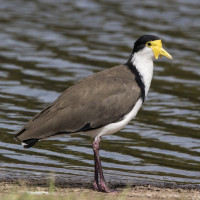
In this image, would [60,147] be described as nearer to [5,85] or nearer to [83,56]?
[5,85]

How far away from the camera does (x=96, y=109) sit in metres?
8.02

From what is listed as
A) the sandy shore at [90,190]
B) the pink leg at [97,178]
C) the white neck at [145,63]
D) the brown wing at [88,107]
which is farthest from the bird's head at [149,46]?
the sandy shore at [90,190]

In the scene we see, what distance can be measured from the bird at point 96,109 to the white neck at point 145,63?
0.04 feet

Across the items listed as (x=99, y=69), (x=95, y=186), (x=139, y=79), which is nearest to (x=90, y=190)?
(x=95, y=186)

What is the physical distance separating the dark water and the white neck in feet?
4.34

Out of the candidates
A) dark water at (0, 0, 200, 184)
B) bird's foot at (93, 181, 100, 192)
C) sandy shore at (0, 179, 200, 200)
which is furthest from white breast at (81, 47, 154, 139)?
dark water at (0, 0, 200, 184)

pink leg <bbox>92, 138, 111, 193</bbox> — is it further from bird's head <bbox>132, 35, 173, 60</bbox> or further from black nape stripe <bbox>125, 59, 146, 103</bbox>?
bird's head <bbox>132, 35, 173, 60</bbox>

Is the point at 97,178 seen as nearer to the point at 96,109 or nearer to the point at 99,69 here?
the point at 96,109

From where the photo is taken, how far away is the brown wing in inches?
312

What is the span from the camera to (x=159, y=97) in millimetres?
12828

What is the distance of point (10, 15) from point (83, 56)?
15.2ft

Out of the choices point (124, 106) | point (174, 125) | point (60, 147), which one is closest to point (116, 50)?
point (174, 125)

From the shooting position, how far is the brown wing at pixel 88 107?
7922 millimetres

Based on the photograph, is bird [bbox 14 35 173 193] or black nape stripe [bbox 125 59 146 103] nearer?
bird [bbox 14 35 173 193]
